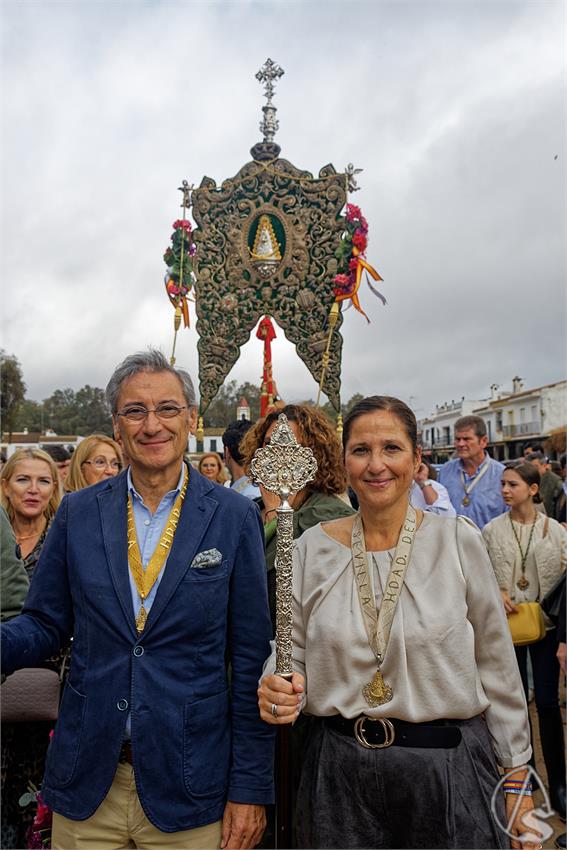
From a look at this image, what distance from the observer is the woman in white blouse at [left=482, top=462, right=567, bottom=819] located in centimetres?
370

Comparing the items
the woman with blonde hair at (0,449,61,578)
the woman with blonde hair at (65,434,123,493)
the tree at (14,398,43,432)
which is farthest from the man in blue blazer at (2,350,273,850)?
the tree at (14,398,43,432)

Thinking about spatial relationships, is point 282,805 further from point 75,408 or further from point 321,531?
point 75,408

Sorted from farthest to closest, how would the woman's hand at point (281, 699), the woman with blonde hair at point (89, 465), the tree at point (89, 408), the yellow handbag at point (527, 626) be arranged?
1. the tree at point (89, 408)
2. the woman with blonde hair at point (89, 465)
3. the yellow handbag at point (527, 626)
4. the woman's hand at point (281, 699)

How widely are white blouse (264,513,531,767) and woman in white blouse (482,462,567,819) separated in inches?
77.4

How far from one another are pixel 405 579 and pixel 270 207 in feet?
27.3

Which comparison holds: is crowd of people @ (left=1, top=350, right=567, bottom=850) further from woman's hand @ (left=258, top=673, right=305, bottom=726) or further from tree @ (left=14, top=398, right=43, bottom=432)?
tree @ (left=14, top=398, right=43, bottom=432)

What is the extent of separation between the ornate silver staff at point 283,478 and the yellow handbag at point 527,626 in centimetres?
230

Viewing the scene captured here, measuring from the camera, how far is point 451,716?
5.88 ft

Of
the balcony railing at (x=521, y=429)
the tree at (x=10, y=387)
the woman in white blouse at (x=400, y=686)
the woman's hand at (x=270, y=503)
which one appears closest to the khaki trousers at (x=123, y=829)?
the woman in white blouse at (x=400, y=686)

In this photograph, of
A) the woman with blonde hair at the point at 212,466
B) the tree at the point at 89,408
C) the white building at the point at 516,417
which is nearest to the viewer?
the woman with blonde hair at the point at 212,466

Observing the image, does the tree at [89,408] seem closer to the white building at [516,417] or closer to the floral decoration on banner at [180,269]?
the white building at [516,417]

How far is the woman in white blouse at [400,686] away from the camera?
69.6 inches

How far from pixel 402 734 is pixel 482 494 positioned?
11.4 feet

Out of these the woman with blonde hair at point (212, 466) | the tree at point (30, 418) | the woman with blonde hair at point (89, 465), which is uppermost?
the tree at point (30, 418)
